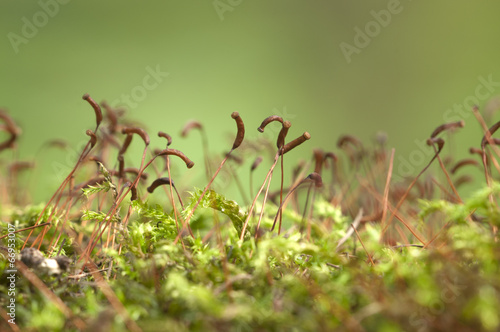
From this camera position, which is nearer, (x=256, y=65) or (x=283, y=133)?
(x=283, y=133)

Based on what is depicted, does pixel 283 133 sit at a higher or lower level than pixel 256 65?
lower

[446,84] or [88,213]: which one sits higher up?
[88,213]

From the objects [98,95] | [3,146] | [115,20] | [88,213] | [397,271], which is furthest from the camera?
[115,20]

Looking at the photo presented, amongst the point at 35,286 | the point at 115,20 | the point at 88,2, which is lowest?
the point at 35,286

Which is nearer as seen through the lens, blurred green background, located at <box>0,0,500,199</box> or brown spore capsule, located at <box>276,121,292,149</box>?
brown spore capsule, located at <box>276,121,292,149</box>

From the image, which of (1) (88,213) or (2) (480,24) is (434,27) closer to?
(2) (480,24)

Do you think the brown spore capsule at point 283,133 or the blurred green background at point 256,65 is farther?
the blurred green background at point 256,65

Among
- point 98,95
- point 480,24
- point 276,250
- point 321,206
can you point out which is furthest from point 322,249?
point 480,24

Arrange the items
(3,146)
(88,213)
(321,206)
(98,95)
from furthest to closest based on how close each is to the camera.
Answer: (98,95)
(3,146)
(321,206)
(88,213)
